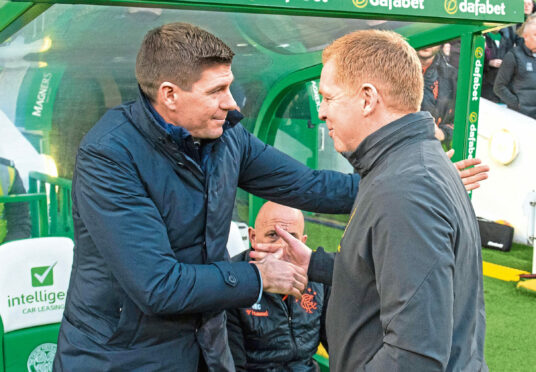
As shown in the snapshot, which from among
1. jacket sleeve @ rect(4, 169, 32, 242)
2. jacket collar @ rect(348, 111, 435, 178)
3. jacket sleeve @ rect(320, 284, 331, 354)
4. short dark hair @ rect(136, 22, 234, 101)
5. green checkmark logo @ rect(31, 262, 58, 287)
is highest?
short dark hair @ rect(136, 22, 234, 101)

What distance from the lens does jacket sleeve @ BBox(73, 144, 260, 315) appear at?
5.41 ft

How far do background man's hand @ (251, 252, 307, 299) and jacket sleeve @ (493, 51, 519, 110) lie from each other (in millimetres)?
6131

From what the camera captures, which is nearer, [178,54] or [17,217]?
[178,54]

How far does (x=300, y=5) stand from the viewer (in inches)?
89.4

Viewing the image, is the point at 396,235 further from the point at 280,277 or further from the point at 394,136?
the point at 280,277

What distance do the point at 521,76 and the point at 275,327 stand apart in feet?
19.4

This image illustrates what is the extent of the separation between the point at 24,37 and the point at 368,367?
2155 millimetres

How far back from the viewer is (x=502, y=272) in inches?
241

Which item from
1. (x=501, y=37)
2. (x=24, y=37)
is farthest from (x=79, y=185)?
(x=501, y=37)

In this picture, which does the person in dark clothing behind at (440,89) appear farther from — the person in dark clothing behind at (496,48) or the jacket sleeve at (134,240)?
the person in dark clothing behind at (496,48)

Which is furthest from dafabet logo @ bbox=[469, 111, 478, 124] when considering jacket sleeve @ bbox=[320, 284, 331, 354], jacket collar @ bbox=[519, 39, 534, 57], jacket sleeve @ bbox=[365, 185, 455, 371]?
jacket collar @ bbox=[519, 39, 534, 57]

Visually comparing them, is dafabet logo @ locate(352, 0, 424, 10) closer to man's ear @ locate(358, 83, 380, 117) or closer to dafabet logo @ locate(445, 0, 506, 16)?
dafabet logo @ locate(445, 0, 506, 16)

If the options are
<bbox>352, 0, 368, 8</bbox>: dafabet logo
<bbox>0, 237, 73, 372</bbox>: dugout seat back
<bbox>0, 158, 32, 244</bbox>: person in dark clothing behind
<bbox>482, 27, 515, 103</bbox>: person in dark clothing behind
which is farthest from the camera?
<bbox>482, 27, 515, 103</bbox>: person in dark clothing behind

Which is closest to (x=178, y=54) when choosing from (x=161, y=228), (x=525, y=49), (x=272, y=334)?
(x=161, y=228)
